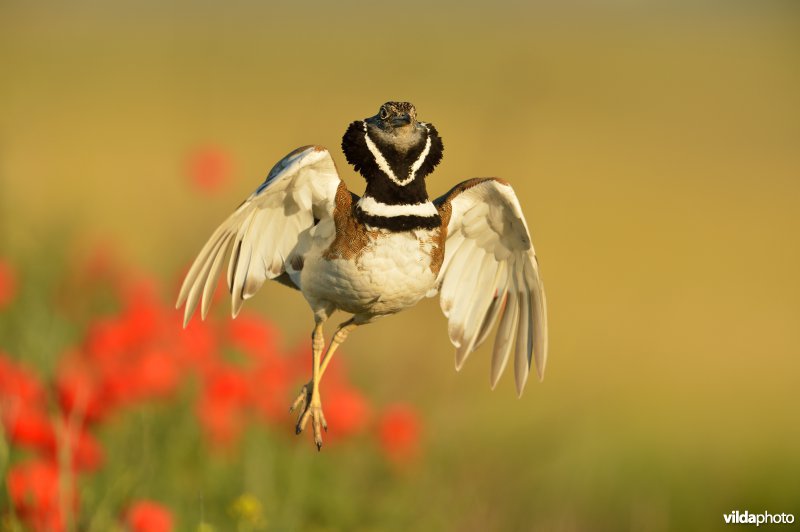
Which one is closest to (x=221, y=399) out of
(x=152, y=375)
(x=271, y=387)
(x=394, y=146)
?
(x=271, y=387)

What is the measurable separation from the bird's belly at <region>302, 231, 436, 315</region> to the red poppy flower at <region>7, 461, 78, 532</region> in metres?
2.12

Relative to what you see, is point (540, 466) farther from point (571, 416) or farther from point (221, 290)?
point (221, 290)

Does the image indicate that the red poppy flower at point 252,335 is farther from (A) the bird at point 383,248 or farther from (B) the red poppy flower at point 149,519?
(A) the bird at point 383,248

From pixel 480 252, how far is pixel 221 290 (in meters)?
3.54

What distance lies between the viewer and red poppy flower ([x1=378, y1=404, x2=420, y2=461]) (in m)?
5.68

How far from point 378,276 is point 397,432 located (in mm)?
3623

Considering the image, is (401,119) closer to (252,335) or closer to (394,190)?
(394,190)

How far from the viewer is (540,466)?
7352 millimetres

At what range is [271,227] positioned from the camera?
254 cm

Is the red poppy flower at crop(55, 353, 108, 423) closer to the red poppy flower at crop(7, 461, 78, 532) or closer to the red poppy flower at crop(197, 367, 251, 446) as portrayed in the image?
the red poppy flower at crop(7, 461, 78, 532)

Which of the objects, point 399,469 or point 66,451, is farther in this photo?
point 399,469

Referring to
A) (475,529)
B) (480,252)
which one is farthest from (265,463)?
(480,252)

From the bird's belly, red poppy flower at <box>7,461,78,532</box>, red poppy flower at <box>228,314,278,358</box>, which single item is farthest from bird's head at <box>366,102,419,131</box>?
red poppy flower at <box>228,314,278,358</box>

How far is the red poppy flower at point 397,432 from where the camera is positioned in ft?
18.6
